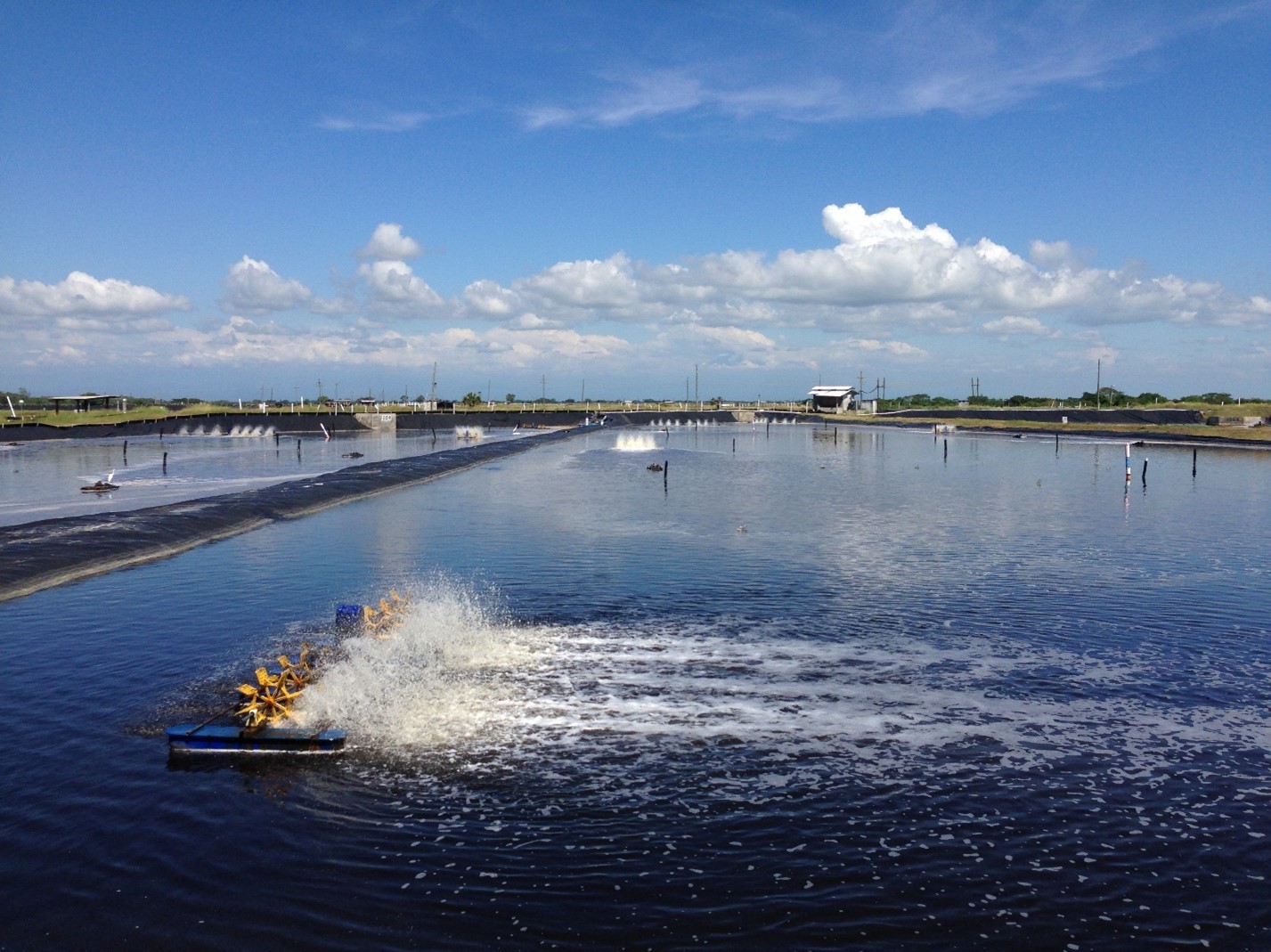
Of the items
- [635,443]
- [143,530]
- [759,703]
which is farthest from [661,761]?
[635,443]

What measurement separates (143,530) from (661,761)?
2843 centimetres

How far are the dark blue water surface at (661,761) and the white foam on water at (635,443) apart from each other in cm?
7311

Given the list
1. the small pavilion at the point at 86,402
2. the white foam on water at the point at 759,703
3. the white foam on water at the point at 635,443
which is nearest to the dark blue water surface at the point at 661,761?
the white foam on water at the point at 759,703

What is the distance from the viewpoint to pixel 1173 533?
36.3 meters

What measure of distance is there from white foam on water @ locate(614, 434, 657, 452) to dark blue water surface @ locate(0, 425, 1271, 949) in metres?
73.1

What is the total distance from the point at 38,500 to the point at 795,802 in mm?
48673

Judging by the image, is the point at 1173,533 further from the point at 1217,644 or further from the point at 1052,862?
the point at 1052,862

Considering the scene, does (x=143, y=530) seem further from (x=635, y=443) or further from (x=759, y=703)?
(x=635, y=443)

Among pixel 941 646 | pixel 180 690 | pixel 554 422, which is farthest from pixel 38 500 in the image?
pixel 554 422

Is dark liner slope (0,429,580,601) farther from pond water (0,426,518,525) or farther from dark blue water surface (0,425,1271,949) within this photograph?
pond water (0,426,518,525)

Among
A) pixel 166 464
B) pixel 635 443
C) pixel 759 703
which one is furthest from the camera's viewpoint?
pixel 635 443

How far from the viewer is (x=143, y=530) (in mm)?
34312

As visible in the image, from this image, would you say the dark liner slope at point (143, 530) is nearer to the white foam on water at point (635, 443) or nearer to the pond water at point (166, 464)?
the pond water at point (166, 464)

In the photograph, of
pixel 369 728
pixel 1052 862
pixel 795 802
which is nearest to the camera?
pixel 1052 862
